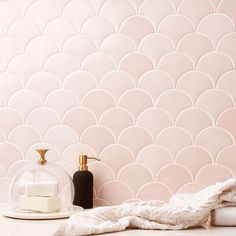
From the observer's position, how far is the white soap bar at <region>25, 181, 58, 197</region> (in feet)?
4.77

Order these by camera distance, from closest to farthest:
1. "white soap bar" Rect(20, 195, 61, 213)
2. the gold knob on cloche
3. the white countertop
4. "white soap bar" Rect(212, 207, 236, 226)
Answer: the white countertop, "white soap bar" Rect(212, 207, 236, 226), "white soap bar" Rect(20, 195, 61, 213), the gold knob on cloche

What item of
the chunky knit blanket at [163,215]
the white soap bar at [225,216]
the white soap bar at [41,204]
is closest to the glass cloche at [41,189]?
the white soap bar at [41,204]

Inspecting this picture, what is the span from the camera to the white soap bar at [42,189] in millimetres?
1453

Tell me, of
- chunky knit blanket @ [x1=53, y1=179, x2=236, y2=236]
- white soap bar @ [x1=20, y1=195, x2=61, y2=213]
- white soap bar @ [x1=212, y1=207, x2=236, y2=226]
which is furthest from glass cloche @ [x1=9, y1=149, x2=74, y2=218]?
white soap bar @ [x1=212, y1=207, x2=236, y2=226]

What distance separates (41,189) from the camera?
145 cm

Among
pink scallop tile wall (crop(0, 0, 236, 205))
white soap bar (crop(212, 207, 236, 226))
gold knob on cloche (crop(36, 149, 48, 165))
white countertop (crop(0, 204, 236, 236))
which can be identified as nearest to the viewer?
white countertop (crop(0, 204, 236, 236))

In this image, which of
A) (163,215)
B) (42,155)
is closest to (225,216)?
(163,215)

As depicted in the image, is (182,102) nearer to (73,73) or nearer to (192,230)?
(73,73)

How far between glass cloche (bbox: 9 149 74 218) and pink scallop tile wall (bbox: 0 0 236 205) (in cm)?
9

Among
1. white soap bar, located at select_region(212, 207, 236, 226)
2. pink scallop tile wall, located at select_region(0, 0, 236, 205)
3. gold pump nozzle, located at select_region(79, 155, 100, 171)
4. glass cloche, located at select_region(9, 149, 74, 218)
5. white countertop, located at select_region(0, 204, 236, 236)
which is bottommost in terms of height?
white countertop, located at select_region(0, 204, 236, 236)

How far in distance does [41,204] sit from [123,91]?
1.60 feet

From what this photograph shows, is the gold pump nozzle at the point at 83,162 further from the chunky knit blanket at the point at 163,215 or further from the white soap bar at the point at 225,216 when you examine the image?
the white soap bar at the point at 225,216

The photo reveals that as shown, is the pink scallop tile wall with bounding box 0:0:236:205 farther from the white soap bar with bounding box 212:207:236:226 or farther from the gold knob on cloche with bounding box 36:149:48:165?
the white soap bar with bounding box 212:207:236:226

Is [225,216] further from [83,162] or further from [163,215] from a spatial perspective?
[83,162]
